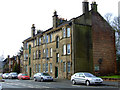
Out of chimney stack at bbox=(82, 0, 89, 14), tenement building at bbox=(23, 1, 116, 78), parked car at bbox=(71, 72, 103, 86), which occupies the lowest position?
parked car at bbox=(71, 72, 103, 86)

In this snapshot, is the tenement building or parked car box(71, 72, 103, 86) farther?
the tenement building

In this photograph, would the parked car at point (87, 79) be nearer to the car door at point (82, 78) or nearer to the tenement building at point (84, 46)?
the car door at point (82, 78)

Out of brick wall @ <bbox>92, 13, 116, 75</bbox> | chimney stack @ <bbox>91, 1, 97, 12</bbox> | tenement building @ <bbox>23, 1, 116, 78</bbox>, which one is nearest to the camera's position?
tenement building @ <bbox>23, 1, 116, 78</bbox>

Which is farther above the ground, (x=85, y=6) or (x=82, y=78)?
(x=85, y=6)

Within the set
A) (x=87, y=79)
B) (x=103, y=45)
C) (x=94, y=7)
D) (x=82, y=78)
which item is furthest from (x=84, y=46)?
(x=87, y=79)

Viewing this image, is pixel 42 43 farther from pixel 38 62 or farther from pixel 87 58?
pixel 87 58

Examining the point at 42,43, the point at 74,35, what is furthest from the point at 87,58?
the point at 42,43

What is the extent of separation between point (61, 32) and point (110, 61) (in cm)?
1125

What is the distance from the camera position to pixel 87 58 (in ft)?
127

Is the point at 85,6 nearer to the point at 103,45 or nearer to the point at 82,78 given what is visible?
the point at 103,45

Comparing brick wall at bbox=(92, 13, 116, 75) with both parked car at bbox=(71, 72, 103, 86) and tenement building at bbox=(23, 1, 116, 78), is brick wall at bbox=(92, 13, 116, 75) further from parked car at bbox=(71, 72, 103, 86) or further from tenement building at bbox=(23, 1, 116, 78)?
parked car at bbox=(71, 72, 103, 86)

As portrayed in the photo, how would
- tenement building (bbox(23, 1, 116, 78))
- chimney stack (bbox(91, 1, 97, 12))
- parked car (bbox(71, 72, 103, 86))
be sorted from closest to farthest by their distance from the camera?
parked car (bbox(71, 72, 103, 86)) → tenement building (bbox(23, 1, 116, 78)) → chimney stack (bbox(91, 1, 97, 12))

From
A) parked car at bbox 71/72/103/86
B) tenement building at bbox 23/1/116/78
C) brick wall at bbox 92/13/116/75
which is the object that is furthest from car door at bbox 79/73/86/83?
brick wall at bbox 92/13/116/75

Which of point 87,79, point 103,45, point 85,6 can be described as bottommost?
point 87,79
